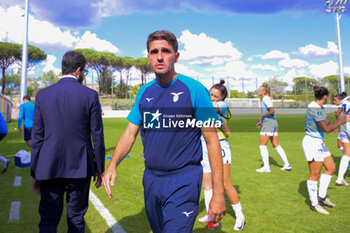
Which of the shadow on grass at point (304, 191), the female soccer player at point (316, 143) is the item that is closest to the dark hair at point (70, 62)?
the female soccer player at point (316, 143)

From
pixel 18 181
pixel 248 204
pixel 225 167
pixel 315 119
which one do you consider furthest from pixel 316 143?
pixel 18 181

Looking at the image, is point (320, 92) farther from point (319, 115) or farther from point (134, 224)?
point (134, 224)

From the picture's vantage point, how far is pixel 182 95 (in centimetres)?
209

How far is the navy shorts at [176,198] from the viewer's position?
199 centimetres

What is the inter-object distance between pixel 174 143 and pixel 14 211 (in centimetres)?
377

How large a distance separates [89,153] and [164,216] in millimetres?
1044

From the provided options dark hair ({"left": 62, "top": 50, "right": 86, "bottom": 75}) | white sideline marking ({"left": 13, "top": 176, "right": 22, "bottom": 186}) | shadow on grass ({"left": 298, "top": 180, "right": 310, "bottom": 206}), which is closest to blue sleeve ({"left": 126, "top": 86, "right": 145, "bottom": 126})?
dark hair ({"left": 62, "top": 50, "right": 86, "bottom": 75})

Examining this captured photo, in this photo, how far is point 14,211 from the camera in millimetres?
4355

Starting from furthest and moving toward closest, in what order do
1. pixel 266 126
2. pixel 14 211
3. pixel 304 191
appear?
pixel 266 126
pixel 304 191
pixel 14 211

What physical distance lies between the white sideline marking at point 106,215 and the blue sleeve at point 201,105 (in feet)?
7.96

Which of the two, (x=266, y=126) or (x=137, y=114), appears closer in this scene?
(x=137, y=114)

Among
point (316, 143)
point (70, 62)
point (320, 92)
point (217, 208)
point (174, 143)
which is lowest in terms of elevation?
point (217, 208)

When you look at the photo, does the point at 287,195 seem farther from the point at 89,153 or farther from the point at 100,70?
the point at 100,70

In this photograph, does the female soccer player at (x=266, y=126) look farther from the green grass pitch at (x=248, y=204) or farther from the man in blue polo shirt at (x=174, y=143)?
the man in blue polo shirt at (x=174, y=143)
